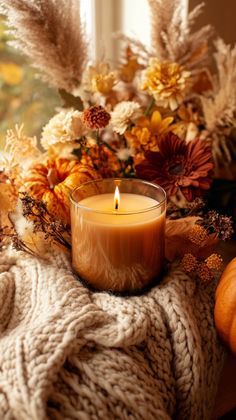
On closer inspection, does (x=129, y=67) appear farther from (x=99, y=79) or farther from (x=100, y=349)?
(x=100, y=349)

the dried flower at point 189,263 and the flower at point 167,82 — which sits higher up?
the flower at point 167,82

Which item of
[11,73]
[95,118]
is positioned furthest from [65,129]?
[11,73]

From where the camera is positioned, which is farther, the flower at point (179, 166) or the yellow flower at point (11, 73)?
the yellow flower at point (11, 73)

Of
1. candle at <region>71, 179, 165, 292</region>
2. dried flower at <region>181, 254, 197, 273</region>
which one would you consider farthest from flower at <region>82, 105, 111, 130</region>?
dried flower at <region>181, 254, 197, 273</region>

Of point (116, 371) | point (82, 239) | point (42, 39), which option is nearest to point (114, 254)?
point (82, 239)

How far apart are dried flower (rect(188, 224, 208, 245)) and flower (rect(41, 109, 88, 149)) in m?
0.24

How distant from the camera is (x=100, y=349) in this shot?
0.57m

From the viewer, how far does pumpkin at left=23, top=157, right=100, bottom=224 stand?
75 centimetres

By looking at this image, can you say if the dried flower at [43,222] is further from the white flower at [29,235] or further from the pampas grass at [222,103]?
the pampas grass at [222,103]

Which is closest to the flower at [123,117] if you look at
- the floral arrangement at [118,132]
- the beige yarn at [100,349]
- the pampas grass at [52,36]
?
the floral arrangement at [118,132]

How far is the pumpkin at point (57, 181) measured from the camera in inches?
29.6

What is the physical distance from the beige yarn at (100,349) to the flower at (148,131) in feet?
0.83

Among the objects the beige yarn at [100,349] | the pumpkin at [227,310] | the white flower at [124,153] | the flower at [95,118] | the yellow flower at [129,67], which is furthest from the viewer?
the yellow flower at [129,67]

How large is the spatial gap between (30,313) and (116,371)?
0.14 metres
